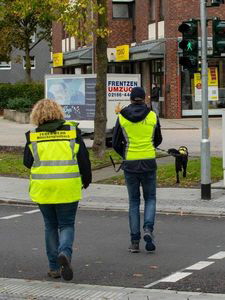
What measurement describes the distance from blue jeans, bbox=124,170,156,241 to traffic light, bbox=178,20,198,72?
4.85m

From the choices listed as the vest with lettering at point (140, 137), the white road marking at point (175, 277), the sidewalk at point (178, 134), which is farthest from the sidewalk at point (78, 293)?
the sidewalk at point (178, 134)

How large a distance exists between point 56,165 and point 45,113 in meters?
0.49

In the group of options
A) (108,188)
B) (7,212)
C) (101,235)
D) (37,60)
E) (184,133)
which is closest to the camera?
(101,235)

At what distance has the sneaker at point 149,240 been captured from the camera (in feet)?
27.3

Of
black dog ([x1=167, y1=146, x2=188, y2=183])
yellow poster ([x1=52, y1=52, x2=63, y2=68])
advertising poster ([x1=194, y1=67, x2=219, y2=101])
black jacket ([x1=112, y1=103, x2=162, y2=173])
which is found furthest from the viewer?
yellow poster ([x1=52, y1=52, x2=63, y2=68])

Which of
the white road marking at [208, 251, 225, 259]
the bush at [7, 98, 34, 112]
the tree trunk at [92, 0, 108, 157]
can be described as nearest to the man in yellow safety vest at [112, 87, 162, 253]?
the white road marking at [208, 251, 225, 259]

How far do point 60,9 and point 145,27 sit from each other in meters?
21.3

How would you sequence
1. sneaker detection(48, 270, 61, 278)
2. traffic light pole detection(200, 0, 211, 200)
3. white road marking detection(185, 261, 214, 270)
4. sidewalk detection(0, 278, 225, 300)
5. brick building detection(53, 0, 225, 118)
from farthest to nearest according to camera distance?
brick building detection(53, 0, 225, 118)
traffic light pole detection(200, 0, 211, 200)
white road marking detection(185, 261, 214, 270)
sneaker detection(48, 270, 61, 278)
sidewalk detection(0, 278, 225, 300)

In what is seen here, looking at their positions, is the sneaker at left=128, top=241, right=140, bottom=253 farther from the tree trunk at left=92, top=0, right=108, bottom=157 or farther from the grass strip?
the tree trunk at left=92, top=0, right=108, bottom=157

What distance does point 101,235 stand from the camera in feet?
32.3

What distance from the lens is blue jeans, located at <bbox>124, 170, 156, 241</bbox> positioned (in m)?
8.36

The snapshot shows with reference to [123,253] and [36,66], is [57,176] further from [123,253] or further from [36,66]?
[36,66]

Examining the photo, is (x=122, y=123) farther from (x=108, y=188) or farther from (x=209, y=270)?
(x=108, y=188)

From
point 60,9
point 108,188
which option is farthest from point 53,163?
point 60,9
